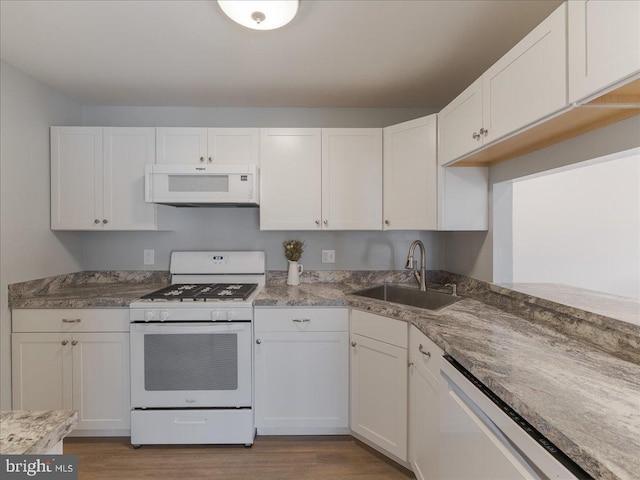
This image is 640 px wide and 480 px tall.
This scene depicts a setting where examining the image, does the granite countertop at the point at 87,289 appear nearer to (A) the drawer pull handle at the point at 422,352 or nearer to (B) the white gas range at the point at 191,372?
(B) the white gas range at the point at 191,372

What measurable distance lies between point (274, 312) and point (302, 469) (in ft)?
2.95

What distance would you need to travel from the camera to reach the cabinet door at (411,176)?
2.04 m

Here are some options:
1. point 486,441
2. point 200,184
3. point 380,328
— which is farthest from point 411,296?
point 200,184

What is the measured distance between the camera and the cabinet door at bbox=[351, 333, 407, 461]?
67.7 inches

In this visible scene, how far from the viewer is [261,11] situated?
1362 mm

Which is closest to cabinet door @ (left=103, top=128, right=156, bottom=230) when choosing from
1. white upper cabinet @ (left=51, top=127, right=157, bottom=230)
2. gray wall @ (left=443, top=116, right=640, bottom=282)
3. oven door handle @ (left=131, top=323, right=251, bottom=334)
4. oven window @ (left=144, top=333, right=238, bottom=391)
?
white upper cabinet @ (left=51, top=127, right=157, bottom=230)

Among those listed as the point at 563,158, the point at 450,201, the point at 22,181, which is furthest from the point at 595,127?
the point at 22,181

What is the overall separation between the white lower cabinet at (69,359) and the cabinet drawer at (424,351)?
5.73 feet

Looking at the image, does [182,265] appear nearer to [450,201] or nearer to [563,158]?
[450,201]

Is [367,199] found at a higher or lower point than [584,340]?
higher

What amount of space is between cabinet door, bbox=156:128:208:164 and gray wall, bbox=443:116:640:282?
2014 millimetres

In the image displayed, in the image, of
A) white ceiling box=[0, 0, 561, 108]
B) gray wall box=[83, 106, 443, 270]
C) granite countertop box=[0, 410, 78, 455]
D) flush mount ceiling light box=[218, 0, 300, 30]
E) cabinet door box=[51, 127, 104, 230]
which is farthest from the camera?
gray wall box=[83, 106, 443, 270]

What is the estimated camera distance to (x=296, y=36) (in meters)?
1.65

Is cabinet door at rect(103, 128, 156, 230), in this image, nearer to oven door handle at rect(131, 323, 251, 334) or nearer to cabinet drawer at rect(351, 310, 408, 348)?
oven door handle at rect(131, 323, 251, 334)
